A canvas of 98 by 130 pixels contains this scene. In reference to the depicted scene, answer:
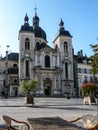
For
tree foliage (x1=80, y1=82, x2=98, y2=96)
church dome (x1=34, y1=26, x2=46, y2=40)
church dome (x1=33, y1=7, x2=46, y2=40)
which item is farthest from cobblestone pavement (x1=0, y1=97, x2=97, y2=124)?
church dome (x1=33, y1=7, x2=46, y2=40)

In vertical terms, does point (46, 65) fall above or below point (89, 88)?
above

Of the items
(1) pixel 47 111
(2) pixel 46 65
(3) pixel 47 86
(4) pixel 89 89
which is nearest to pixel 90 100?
(4) pixel 89 89

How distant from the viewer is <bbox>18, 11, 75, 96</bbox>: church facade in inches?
2325

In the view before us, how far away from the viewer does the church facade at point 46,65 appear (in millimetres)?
59062

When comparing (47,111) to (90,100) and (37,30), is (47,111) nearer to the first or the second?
(90,100)

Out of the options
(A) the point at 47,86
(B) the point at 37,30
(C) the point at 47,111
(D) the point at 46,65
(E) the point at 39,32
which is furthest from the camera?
(E) the point at 39,32

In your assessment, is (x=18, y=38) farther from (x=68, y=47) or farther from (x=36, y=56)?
(x=68, y=47)

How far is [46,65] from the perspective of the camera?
2391 inches

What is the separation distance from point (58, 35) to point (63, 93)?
14698 mm

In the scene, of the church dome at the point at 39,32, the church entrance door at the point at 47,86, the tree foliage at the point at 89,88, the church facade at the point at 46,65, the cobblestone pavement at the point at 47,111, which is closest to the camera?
the cobblestone pavement at the point at 47,111

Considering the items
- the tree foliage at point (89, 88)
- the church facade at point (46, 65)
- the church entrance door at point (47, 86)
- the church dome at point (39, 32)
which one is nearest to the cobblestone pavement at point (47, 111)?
the tree foliage at point (89, 88)

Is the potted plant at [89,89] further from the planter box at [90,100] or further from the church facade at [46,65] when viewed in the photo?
the church facade at [46,65]

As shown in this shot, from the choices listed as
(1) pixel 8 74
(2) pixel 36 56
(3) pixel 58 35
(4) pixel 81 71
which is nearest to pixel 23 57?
(2) pixel 36 56

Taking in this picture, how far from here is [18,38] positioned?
209 feet
